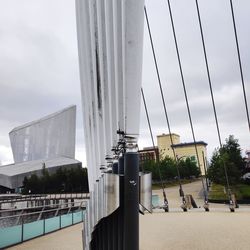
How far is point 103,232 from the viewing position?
3.56 metres

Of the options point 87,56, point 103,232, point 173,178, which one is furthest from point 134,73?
point 173,178

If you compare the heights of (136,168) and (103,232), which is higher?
(136,168)

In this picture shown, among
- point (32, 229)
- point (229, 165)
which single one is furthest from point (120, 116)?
point (229, 165)

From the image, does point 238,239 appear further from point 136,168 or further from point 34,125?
point 34,125

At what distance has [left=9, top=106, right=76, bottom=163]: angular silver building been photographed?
7581 centimetres

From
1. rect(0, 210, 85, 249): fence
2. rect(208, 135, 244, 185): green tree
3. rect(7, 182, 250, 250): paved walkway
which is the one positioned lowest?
rect(7, 182, 250, 250): paved walkway

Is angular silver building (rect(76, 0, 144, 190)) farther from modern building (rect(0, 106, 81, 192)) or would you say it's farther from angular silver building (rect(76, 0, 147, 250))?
modern building (rect(0, 106, 81, 192))

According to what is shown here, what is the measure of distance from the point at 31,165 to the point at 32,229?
66204 millimetres

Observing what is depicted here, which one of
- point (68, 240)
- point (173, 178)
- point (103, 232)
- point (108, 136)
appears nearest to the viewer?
point (103, 232)

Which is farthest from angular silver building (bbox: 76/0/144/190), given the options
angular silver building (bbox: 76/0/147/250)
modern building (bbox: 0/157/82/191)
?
modern building (bbox: 0/157/82/191)

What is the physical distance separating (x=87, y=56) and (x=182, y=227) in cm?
591

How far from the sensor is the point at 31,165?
235ft

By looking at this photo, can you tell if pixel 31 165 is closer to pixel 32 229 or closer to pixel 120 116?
pixel 32 229

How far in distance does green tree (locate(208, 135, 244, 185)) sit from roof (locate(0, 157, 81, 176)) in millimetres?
45498
